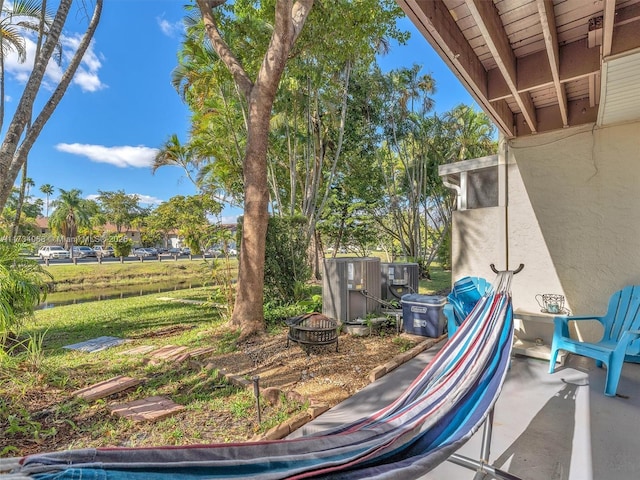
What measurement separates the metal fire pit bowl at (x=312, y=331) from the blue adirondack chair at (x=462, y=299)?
1.45 meters

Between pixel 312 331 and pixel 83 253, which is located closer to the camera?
pixel 312 331

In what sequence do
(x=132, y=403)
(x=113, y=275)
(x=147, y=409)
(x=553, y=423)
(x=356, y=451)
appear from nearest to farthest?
(x=356, y=451) < (x=553, y=423) < (x=147, y=409) < (x=132, y=403) < (x=113, y=275)

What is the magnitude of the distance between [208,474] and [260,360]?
3.04 m

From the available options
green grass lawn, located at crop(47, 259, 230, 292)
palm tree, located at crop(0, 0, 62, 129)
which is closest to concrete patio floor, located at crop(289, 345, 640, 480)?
palm tree, located at crop(0, 0, 62, 129)

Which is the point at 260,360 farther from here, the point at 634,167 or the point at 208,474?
the point at 634,167

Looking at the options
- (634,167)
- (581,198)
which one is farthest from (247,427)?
(634,167)

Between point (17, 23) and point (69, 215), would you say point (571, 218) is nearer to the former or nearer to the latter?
point (17, 23)

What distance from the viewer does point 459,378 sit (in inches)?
66.2

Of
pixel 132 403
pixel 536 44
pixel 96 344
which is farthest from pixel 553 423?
pixel 96 344

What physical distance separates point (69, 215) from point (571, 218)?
40.5 meters

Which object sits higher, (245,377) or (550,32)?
(550,32)

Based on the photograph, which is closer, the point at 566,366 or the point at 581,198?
the point at 566,366

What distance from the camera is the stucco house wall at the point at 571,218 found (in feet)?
12.8

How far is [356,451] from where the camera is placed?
43.2 inches
